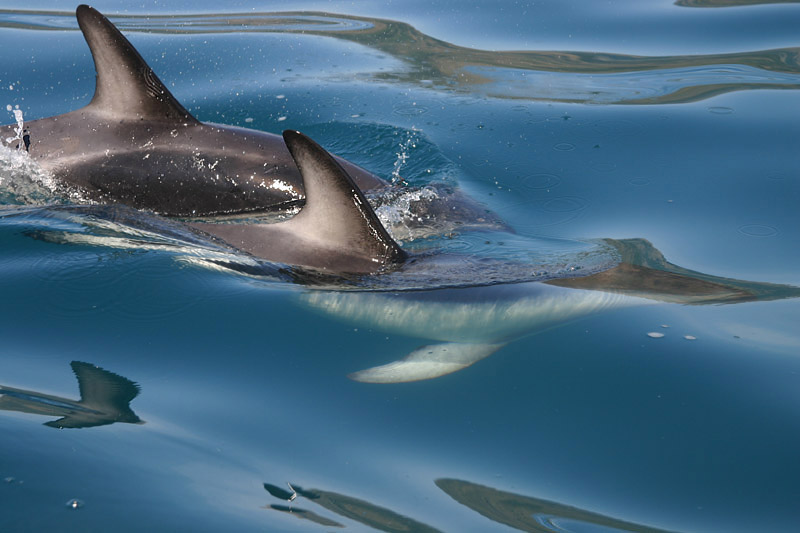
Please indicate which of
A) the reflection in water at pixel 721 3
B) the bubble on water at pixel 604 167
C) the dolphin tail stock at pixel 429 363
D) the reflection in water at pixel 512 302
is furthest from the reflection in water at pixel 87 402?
the reflection in water at pixel 721 3

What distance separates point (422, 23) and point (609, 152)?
590 cm

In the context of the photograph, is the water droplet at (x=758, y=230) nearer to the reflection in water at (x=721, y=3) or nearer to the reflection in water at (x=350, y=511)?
the reflection in water at (x=350, y=511)

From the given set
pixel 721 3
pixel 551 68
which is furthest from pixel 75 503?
pixel 721 3

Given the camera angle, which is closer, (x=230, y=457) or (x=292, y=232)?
(x=230, y=457)

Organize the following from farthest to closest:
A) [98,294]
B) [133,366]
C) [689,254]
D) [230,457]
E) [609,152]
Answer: [609,152], [689,254], [98,294], [133,366], [230,457]

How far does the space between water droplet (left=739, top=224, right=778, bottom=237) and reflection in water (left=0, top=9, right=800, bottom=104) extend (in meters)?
3.55

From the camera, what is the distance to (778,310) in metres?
5.54

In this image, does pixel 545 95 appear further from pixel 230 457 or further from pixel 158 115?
pixel 230 457

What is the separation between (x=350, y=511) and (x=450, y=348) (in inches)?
69.1

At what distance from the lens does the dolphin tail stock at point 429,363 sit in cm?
441

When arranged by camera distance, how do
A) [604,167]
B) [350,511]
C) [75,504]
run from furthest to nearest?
[604,167], [350,511], [75,504]

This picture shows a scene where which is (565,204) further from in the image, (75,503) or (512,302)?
(75,503)

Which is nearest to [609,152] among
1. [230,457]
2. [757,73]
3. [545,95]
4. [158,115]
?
[545,95]

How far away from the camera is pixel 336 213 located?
5887 millimetres
